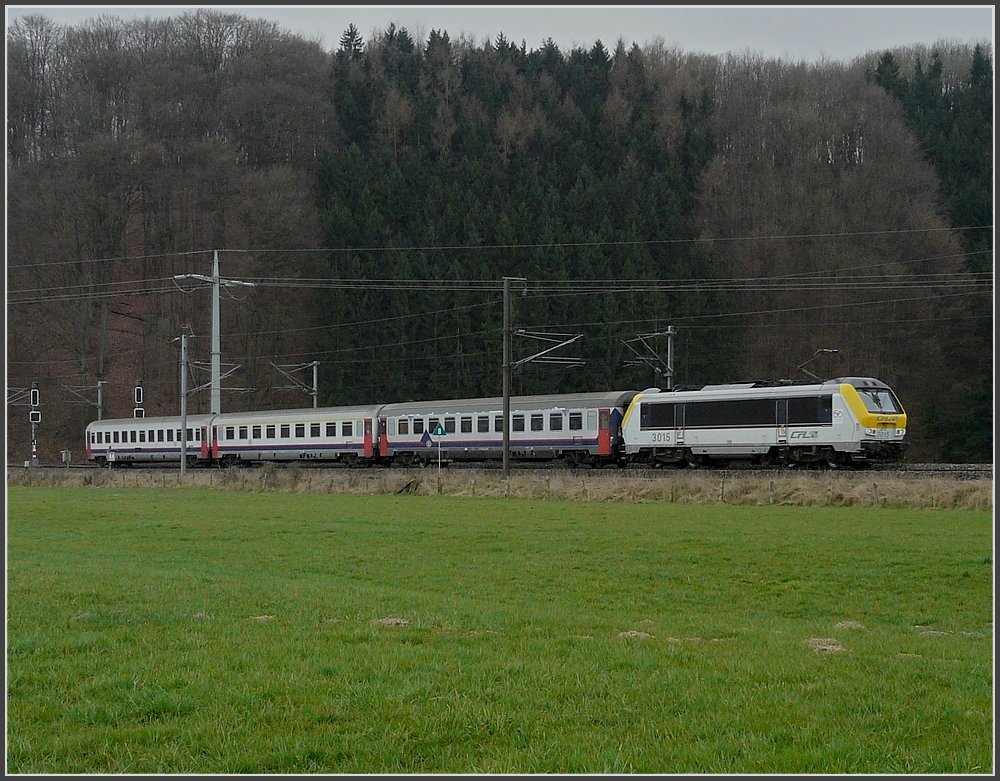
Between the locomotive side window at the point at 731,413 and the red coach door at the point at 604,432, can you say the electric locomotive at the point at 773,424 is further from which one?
the red coach door at the point at 604,432

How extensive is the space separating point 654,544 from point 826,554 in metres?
3.17

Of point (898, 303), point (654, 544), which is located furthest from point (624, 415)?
point (898, 303)

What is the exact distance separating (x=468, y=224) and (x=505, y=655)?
223 feet

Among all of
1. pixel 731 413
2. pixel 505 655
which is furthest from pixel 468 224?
pixel 505 655

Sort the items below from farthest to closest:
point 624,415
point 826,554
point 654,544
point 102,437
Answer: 1. point 102,437
2. point 624,415
3. point 654,544
4. point 826,554

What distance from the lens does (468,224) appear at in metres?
76.8

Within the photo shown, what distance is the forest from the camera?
225 feet

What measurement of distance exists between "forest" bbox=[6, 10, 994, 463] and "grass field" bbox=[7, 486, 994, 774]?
47.3m

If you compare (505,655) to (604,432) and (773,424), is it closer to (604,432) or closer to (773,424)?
(773,424)

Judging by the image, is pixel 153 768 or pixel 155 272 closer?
pixel 153 768

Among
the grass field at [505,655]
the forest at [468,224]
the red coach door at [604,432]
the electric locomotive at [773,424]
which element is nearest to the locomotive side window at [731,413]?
→ the electric locomotive at [773,424]

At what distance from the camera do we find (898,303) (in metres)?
66.0

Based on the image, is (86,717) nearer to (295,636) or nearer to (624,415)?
(295,636)

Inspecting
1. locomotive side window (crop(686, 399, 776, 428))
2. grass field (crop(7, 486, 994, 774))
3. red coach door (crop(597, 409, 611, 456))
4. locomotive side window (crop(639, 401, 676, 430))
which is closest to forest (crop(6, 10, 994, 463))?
red coach door (crop(597, 409, 611, 456))
